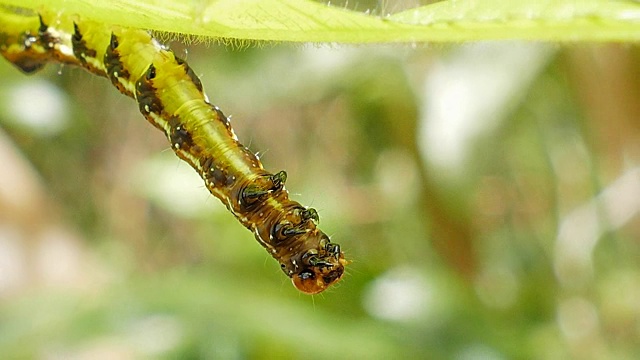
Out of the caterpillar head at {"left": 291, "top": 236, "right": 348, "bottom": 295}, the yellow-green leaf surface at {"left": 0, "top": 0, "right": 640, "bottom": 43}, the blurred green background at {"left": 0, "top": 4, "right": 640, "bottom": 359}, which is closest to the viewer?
the yellow-green leaf surface at {"left": 0, "top": 0, "right": 640, "bottom": 43}

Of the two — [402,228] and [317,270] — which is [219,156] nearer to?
[317,270]

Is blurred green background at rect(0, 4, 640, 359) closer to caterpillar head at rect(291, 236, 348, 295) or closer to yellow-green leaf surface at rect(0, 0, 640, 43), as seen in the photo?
caterpillar head at rect(291, 236, 348, 295)

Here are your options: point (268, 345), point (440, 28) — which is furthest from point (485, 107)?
point (440, 28)

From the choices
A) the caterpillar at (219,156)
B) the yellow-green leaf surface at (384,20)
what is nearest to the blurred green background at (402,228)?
the caterpillar at (219,156)

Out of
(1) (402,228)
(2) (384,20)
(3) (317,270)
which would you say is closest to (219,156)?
(3) (317,270)

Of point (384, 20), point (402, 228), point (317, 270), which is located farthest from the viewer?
point (402, 228)

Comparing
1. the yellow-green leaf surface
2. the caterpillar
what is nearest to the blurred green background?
the caterpillar

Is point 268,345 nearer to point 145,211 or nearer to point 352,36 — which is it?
point 352,36
